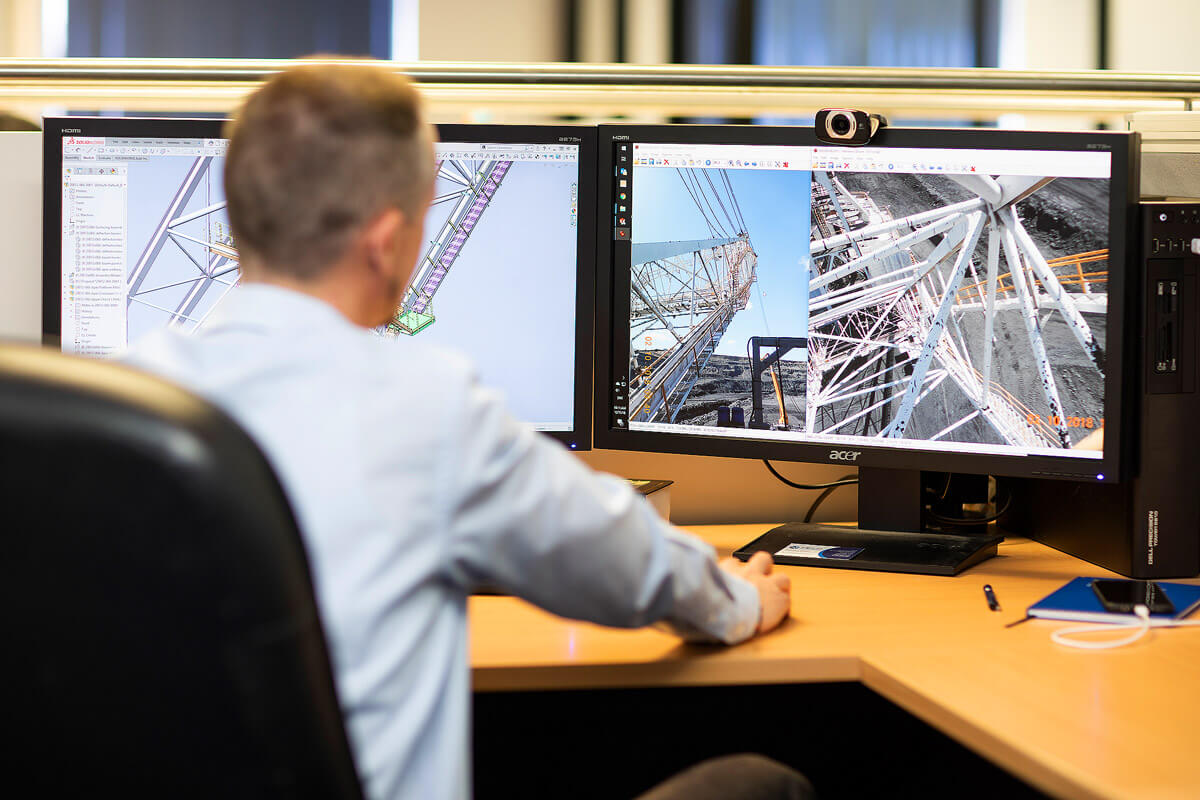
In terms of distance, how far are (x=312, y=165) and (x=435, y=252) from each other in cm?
64

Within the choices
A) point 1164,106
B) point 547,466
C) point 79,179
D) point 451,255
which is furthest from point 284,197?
point 1164,106

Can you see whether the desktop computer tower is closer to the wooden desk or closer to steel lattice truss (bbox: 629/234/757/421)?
the wooden desk

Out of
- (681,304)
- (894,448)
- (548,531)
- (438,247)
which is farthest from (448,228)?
(548,531)

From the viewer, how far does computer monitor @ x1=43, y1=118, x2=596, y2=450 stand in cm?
126

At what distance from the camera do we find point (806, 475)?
1472 millimetres

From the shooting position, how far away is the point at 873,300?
1.20 metres

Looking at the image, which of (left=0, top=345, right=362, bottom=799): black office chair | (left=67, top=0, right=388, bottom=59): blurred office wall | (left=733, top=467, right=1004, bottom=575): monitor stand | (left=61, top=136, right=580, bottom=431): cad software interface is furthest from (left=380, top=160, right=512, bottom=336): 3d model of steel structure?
(left=67, top=0, right=388, bottom=59): blurred office wall

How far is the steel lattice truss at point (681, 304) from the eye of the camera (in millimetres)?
1241

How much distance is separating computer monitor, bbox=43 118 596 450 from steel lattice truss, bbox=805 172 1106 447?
29 cm

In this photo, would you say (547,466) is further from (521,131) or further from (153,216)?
(153,216)

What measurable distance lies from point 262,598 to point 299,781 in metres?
0.09

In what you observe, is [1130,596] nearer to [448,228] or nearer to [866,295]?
[866,295]

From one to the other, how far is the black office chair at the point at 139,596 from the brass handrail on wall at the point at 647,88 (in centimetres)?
106

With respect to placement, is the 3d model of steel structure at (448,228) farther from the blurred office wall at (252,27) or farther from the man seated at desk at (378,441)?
the blurred office wall at (252,27)
